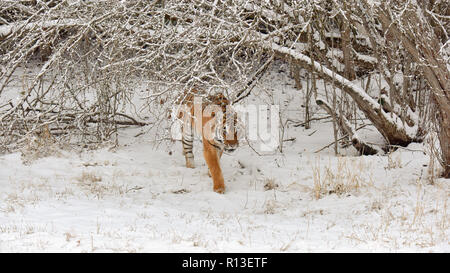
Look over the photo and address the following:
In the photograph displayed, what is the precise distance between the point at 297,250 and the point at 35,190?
389cm

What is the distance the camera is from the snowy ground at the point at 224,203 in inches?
184

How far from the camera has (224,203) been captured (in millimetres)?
6668

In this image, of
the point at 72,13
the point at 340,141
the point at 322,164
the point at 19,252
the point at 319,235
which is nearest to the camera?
the point at 19,252

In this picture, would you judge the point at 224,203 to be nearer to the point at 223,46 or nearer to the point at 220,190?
the point at 220,190

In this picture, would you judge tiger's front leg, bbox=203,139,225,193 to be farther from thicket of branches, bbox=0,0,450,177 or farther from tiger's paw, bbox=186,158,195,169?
tiger's paw, bbox=186,158,195,169

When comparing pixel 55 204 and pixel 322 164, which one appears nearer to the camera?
pixel 55 204

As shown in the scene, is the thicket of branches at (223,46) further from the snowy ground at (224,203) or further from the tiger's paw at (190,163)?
the tiger's paw at (190,163)

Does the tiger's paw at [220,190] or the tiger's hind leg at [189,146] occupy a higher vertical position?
the tiger's hind leg at [189,146]

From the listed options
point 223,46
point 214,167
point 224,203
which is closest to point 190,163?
point 214,167

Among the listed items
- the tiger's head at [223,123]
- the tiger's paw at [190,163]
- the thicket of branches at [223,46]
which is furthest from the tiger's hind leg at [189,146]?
the thicket of branches at [223,46]

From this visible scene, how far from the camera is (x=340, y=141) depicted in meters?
9.45

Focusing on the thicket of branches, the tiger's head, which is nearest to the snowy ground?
the tiger's head

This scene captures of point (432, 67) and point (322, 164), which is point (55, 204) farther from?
point (432, 67)
